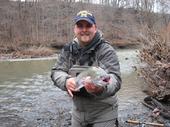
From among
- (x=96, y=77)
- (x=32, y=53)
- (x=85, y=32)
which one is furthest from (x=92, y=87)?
(x=32, y=53)

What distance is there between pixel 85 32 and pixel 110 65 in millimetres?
431

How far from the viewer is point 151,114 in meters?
12.0

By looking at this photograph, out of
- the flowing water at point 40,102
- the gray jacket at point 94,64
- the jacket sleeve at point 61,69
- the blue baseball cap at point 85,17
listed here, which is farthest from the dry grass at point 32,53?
the blue baseball cap at point 85,17

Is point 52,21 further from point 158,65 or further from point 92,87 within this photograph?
point 92,87

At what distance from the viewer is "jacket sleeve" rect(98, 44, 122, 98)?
3.48 meters

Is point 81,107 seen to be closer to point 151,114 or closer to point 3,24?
point 151,114

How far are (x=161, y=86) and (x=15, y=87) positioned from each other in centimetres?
917

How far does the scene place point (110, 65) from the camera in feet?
11.8

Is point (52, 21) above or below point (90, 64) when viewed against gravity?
above

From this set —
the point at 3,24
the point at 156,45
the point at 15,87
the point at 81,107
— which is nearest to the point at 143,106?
the point at 156,45

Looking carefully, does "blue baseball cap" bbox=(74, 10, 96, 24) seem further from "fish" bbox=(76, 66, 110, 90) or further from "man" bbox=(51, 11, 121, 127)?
"fish" bbox=(76, 66, 110, 90)

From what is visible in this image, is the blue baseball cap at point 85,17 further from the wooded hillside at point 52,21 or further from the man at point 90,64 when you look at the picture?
the wooded hillside at point 52,21


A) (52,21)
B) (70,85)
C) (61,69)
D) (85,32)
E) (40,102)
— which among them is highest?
(52,21)

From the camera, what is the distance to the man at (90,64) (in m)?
3.62
